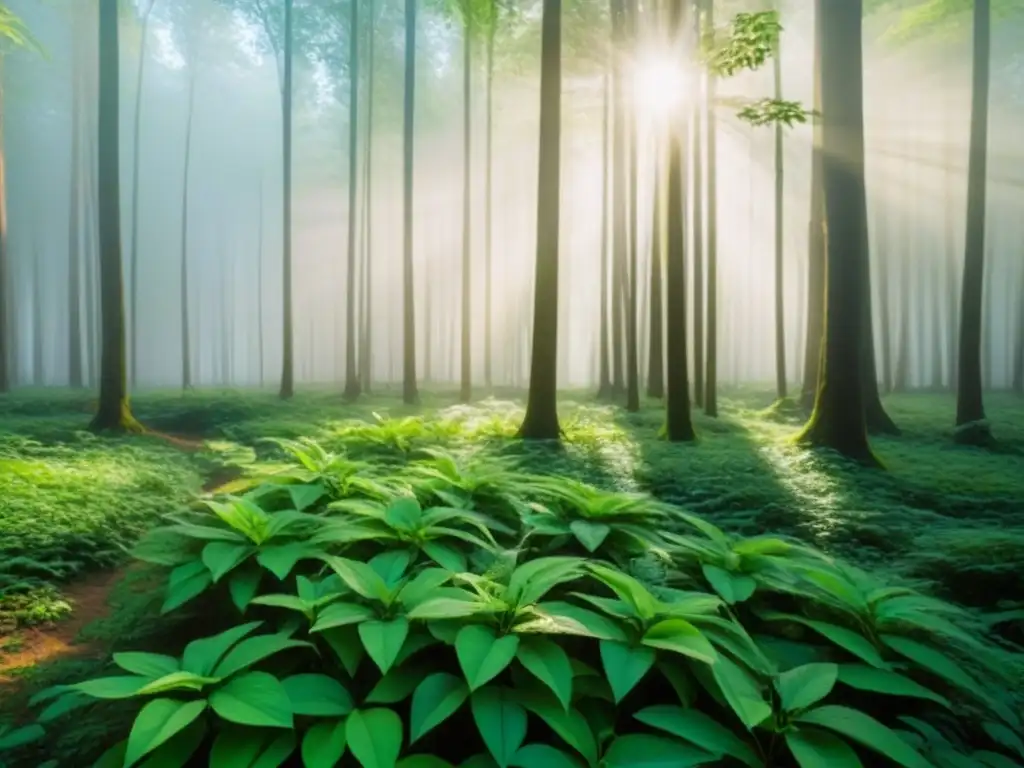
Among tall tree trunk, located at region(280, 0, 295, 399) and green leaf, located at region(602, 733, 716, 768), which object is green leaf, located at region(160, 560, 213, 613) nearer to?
green leaf, located at region(602, 733, 716, 768)

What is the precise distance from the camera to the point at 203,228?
144 feet

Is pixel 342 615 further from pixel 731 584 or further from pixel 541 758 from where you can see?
pixel 731 584

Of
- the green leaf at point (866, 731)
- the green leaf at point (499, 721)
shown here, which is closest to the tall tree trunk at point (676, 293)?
the green leaf at point (866, 731)

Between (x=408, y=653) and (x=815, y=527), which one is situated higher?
(x=408, y=653)

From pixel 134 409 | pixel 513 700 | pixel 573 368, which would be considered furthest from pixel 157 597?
pixel 573 368

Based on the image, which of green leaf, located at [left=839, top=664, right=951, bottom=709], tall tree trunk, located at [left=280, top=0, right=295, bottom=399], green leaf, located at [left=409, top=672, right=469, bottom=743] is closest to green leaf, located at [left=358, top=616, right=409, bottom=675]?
green leaf, located at [left=409, top=672, right=469, bottom=743]

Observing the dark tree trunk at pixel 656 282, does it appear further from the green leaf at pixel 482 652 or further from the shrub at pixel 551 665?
the green leaf at pixel 482 652

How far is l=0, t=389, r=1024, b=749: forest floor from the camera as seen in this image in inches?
151

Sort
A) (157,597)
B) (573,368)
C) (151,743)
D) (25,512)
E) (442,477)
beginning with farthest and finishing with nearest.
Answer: (573,368)
(25,512)
(442,477)
(157,597)
(151,743)

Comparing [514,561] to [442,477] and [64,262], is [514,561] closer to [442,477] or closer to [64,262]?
[442,477]

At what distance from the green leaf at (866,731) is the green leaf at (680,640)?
33cm

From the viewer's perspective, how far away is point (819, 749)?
69.2 inches

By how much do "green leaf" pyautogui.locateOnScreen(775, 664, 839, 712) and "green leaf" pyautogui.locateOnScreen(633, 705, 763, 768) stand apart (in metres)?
0.19

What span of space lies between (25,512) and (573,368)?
57.9 m
